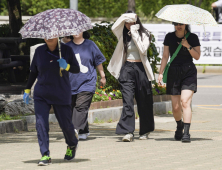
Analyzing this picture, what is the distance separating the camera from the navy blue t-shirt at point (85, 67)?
7.31 metres

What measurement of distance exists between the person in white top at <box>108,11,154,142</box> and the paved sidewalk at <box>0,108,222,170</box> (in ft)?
1.09

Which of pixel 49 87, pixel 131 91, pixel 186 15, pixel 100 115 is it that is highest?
pixel 186 15

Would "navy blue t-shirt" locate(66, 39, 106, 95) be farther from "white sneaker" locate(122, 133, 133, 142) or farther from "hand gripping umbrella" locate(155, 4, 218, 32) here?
"hand gripping umbrella" locate(155, 4, 218, 32)

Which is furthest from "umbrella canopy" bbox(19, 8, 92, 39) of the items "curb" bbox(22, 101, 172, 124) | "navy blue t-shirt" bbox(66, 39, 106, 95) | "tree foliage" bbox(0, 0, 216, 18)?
"tree foliage" bbox(0, 0, 216, 18)

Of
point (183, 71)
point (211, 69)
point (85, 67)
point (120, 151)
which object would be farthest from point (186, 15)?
point (211, 69)

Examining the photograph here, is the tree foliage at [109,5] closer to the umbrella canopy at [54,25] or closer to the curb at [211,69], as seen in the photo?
the curb at [211,69]

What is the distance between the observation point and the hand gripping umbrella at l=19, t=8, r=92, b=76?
5316 millimetres

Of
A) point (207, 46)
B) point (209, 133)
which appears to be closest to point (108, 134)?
point (209, 133)

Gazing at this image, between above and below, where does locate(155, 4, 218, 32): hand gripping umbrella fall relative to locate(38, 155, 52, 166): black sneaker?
above

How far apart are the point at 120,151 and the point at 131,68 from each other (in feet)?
4.52

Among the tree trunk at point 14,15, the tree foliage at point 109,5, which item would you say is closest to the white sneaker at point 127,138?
the tree trunk at point 14,15

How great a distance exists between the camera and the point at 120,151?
650cm

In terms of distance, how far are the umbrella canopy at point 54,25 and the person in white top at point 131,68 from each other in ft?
6.04

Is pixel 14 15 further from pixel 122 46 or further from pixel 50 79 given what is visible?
pixel 50 79
